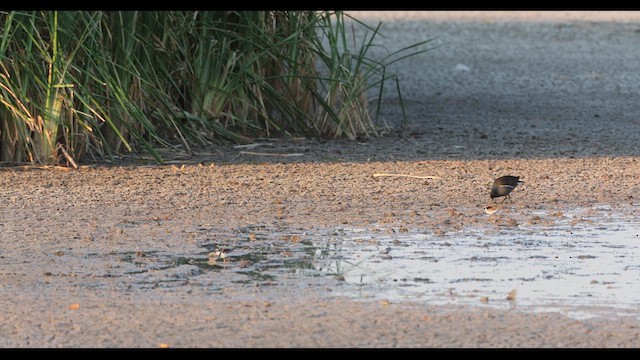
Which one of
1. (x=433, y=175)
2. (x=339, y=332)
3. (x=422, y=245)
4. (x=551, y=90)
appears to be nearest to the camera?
(x=339, y=332)

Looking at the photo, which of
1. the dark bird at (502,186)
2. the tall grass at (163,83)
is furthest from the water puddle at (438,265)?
the tall grass at (163,83)

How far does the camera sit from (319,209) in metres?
6.62

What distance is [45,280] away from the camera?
198 inches

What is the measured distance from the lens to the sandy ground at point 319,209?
4305 millimetres

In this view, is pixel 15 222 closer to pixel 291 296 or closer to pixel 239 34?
pixel 291 296

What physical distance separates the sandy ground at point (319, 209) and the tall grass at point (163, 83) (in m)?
0.26

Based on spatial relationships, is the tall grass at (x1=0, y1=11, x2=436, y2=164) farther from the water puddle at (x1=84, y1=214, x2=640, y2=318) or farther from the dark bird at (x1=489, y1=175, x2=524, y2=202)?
the dark bird at (x1=489, y1=175, x2=524, y2=202)

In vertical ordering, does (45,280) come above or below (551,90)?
below

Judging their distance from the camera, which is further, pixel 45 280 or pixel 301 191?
pixel 301 191

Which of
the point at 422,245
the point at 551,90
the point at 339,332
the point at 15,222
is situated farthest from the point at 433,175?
the point at 551,90

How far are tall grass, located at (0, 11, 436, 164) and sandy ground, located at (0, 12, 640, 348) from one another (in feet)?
0.85

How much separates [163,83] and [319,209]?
7.53 ft

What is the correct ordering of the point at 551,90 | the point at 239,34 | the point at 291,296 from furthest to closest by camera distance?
the point at 551,90, the point at 239,34, the point at 291,296

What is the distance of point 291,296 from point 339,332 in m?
0.54
